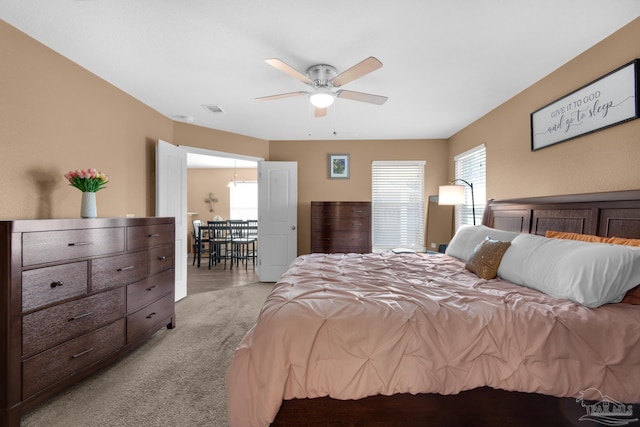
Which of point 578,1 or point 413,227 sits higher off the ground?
point 578,1

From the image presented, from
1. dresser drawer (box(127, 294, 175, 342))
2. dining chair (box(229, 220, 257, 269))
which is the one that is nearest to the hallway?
dining chair (box(229, 220, 257, 269))

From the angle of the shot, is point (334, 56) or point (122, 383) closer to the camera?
point (122, 383)

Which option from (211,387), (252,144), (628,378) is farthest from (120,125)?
(628,378)

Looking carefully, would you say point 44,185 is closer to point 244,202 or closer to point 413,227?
point 413,227

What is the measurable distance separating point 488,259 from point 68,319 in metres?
2.87

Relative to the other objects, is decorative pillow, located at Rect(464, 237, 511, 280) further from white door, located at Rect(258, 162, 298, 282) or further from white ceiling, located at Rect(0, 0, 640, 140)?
white door, located at Rect(258, 162, 298, 282)

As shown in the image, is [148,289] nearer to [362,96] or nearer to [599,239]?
[362,96]

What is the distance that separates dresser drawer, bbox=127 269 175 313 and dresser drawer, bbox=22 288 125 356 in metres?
0.10

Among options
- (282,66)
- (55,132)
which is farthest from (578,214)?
(55,132)

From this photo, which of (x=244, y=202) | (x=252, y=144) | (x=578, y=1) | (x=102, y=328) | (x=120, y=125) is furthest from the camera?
(x=244, y=202)

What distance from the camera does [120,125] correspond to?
9.86 feet

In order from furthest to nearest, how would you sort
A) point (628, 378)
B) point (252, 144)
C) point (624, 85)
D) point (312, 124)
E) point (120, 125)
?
point (252, 144) < point (312, 124) < point (120, 125) < point (624, 85) < point (628, 378)

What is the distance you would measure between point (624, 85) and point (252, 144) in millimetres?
4317

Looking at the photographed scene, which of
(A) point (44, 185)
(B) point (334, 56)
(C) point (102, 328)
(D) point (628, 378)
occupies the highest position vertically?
(B) point (334, 56)
